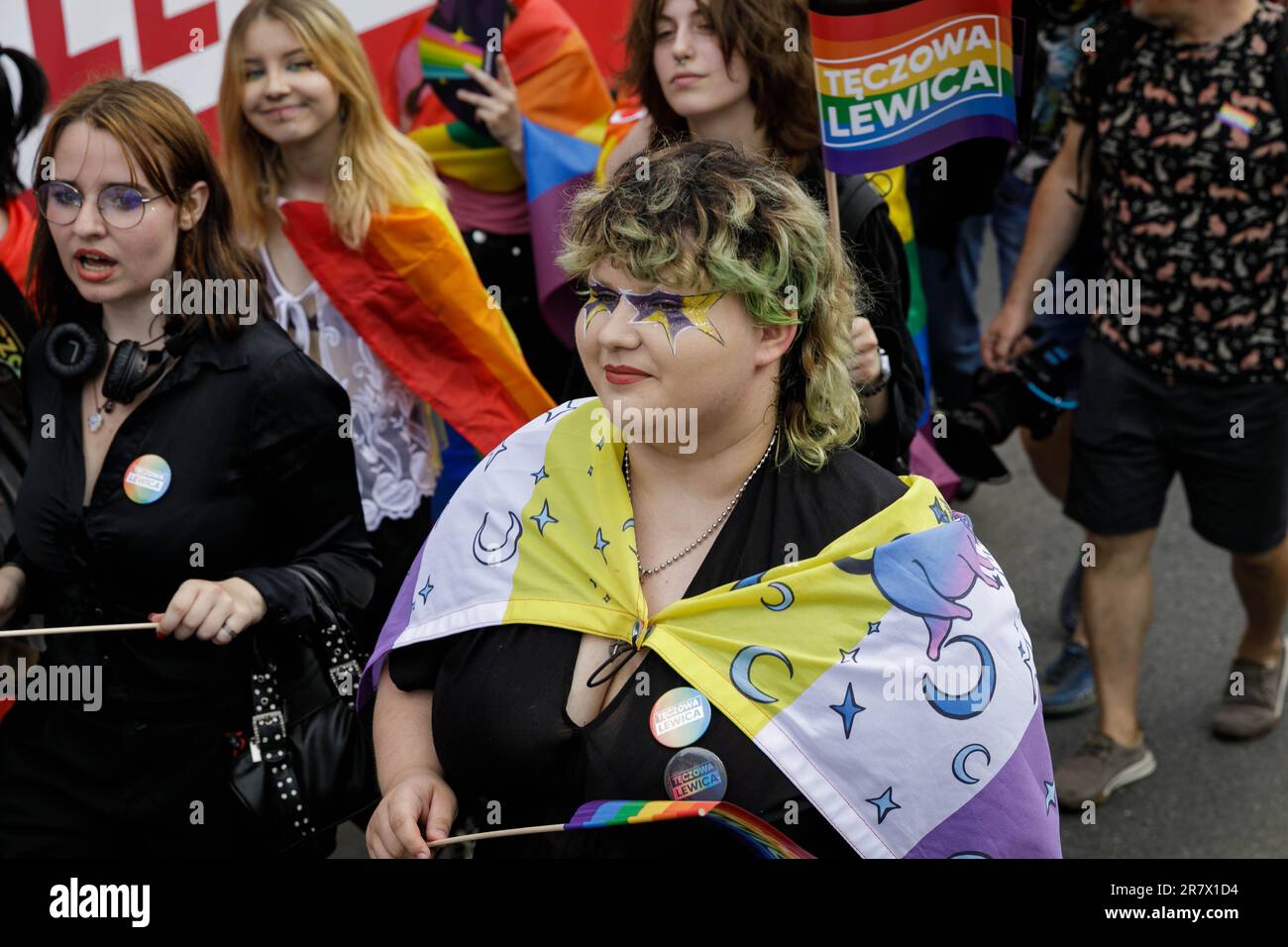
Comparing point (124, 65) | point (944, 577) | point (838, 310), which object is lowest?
point (944, 577)

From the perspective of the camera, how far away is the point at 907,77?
362 cm

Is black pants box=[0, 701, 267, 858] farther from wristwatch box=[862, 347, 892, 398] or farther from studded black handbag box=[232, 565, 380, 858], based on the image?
wristwatch box=[862, 347, 892, 398]

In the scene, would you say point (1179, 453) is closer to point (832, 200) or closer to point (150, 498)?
point (832, 200)

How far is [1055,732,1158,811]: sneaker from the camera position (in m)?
4.53

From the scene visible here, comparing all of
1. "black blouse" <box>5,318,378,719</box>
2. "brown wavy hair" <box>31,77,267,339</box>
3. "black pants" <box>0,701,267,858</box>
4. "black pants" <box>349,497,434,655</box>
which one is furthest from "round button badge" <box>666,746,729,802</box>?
"black pants" <box>349,497,434,655</box>

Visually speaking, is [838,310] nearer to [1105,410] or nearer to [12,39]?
[1105,410]

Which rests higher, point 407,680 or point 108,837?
point 407,680

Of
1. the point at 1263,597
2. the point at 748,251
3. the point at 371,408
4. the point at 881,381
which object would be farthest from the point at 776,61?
the point at 1263,597

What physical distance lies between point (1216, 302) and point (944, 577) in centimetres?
218

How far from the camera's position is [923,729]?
2.41 m

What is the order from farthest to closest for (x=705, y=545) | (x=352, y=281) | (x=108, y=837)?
(x=352, y=281)
(x=108, y=837)
(x=705, y=545)

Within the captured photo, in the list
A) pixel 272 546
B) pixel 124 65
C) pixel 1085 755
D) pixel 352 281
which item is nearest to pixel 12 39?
pixel 124 65

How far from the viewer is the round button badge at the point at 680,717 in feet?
7.95

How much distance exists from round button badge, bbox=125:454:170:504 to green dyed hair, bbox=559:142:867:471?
3.03ft
